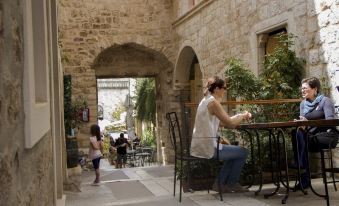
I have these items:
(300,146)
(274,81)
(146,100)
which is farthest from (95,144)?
(146,100)

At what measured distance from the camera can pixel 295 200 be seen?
14.9ft

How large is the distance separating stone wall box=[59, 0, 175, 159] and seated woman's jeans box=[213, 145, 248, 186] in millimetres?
9703

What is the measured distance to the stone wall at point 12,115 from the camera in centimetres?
139

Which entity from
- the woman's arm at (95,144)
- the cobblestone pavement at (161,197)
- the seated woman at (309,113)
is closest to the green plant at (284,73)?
the cobblestone pavement at (161,197)

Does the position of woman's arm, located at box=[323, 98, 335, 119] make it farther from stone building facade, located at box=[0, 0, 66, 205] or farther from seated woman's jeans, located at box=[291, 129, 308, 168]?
stone building facade, located at box=[0, 0, 66, 205]

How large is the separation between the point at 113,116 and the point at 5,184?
145ft

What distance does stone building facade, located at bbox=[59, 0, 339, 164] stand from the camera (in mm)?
10445

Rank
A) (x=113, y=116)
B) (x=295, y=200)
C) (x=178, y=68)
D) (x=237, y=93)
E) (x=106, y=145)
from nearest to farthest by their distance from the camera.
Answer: (x=295, y=200) → (x=237, y=93) → (x=178, y=68) → (x=106, y=145) → (x=113, y=116)

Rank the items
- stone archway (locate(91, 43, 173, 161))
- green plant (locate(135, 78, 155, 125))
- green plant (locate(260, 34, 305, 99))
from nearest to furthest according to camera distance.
Result: green plant (locate(260, 34, 305, 99)) < stone archway (locate(91, 43, 173, 161)) < green plant (locate(135, 78, 155, 125))

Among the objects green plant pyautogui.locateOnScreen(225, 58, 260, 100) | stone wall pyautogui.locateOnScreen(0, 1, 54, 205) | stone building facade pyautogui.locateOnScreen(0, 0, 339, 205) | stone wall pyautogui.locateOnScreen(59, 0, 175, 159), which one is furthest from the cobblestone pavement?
stone wall pyautogui.locateOnScreen(59, 0, 175, 159)

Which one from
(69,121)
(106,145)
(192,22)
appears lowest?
(106,145)

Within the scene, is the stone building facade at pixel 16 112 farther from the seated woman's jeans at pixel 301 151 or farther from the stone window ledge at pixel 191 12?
the stone window ledge at pixel 191 12

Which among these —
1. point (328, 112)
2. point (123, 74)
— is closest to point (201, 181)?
point (328, 112)

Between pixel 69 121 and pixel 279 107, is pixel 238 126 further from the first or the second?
pixel 69 121
